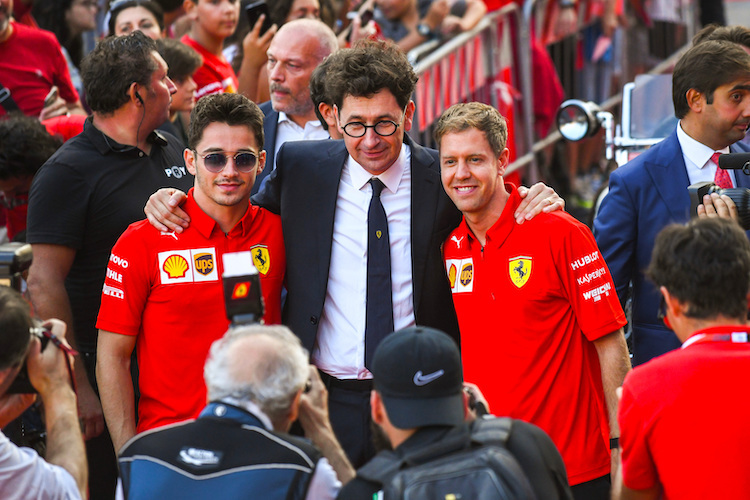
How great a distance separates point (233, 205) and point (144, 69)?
3.99 feet

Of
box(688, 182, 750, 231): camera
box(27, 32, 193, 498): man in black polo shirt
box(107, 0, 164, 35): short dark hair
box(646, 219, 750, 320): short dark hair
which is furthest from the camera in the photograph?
box(107, 0, 164, 35): short dark hair

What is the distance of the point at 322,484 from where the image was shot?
9.32ft

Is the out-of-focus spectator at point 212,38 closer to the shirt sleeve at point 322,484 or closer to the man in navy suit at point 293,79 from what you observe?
the man in navy suit at point 293,79

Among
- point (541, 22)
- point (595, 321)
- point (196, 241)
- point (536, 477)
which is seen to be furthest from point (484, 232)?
point (541, 22)

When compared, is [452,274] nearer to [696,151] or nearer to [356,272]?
[356,272]

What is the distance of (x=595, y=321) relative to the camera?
3855mm

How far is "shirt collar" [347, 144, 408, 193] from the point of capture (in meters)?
4.35

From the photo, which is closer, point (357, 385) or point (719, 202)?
point (719, 202)

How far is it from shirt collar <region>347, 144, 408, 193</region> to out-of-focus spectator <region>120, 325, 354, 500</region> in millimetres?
1478

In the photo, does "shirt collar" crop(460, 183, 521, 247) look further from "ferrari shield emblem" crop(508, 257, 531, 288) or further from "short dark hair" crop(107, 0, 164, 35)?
"short dark hair" crop(107, 0, 164, 35)

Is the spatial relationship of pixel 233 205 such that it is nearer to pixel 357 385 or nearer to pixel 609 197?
pixel 357 385

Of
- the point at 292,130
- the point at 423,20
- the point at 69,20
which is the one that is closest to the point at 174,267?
the point at 292,130

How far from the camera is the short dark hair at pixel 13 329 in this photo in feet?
10.1

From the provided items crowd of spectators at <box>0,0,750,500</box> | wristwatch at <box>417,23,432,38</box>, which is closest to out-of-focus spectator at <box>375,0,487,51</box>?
wristwatch at <box>417,23,432,38</box>
